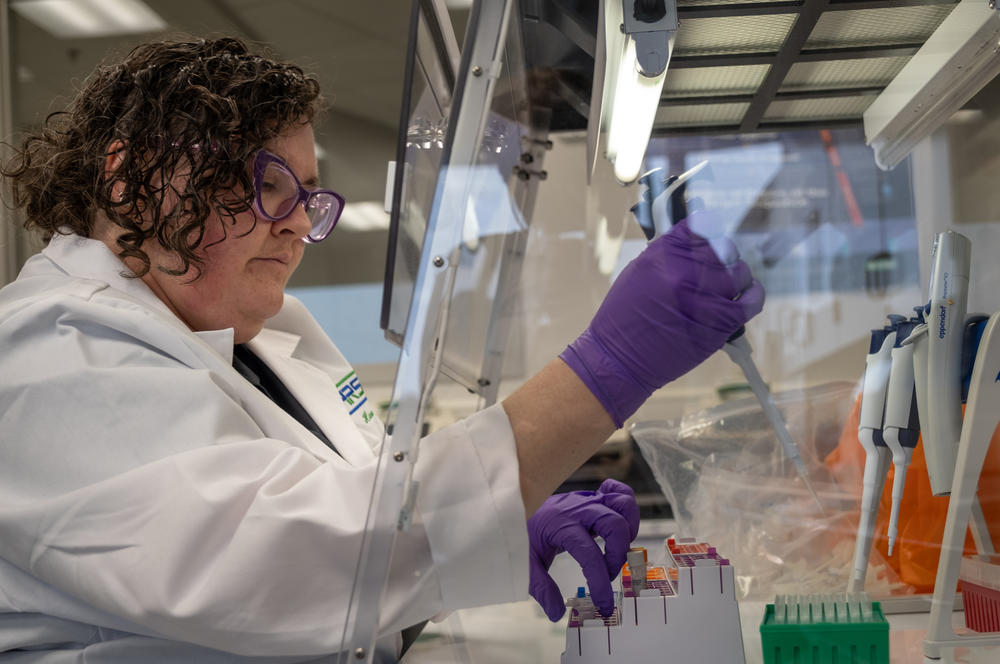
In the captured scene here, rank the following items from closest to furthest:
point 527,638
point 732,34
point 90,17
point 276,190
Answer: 1. point 732,34
2. point 527,638
3. point 276,190
4. point 90,17

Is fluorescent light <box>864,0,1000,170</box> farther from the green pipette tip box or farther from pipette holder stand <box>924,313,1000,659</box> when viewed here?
the green pipette tip box

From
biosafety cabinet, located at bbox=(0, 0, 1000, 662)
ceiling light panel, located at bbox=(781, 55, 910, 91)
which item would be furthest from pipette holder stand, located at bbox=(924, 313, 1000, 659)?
ceiling light panel, located at bbox=(781, 55, 910, 91)

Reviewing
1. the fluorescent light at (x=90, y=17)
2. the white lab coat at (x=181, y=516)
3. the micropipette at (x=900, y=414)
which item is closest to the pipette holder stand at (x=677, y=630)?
the white lab coat at (x=181, y=516)

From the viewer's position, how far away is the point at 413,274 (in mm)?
930

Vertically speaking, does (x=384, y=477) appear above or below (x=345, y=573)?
above

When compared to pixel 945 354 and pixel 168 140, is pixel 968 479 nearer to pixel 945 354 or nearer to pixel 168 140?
pixel 945 354

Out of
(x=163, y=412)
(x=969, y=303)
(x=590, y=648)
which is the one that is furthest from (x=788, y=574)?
(x=163, y=412)

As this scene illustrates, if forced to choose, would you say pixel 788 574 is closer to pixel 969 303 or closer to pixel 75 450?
A: pixel 969 303

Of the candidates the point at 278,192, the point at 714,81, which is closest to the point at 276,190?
the point at 278,192

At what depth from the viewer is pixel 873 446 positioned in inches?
40.1

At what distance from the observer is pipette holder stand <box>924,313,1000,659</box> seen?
0.91 meters

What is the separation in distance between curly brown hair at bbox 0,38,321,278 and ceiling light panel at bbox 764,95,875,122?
2.49 feet

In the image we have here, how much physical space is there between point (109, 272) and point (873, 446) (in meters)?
1.08

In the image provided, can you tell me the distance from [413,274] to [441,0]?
1.51ft
